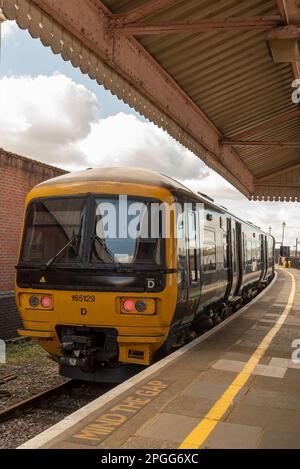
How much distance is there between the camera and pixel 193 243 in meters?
8.13

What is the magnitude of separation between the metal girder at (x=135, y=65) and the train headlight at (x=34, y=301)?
134 inches

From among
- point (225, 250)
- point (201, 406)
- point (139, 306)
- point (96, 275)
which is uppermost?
point (225, 250)

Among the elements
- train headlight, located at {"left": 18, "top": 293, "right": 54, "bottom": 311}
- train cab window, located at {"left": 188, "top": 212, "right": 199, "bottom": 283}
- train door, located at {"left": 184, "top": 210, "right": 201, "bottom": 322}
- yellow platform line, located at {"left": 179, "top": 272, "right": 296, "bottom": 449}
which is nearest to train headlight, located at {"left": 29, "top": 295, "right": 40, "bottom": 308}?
train headlight, located at {"left": 18, "top": 293, "right": 54, "bottom": 311}

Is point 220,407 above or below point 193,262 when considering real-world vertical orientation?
below

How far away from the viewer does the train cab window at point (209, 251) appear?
29.3 feet

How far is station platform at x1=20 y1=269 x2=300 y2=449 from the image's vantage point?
3996 millimetres

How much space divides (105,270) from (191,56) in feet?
11.9

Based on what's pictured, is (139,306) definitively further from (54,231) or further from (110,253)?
(54,231)

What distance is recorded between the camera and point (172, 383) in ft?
19.0

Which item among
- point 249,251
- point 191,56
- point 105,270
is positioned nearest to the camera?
point 105,270

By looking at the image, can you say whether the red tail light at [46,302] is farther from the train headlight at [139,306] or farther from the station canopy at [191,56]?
the station canopy at [191,56]

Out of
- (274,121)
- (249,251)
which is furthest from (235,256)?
(249,251)

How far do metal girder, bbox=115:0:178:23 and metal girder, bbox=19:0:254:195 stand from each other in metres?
0.23
